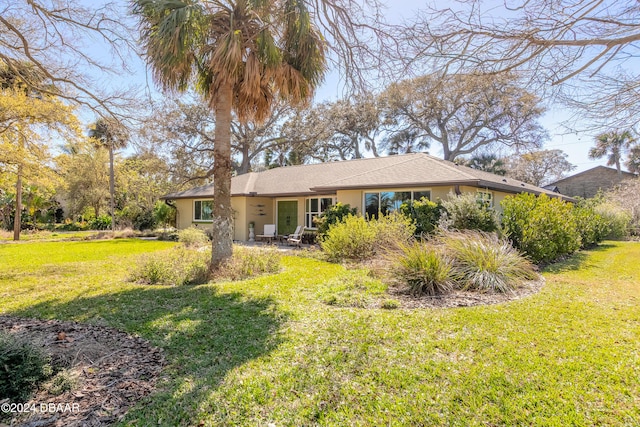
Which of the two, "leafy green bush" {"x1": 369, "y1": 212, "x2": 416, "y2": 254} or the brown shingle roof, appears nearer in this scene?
"leafy green bush" {"x1": 369, "y1": 212, "x2": 416, "y2": 254}

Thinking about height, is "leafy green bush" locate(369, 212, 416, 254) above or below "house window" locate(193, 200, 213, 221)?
below

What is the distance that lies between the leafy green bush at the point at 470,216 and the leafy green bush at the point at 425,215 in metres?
1.13

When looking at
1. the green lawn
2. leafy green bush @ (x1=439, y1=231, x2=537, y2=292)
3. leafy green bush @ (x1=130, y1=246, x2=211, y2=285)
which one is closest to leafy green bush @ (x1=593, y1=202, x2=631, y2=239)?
leafy green bush @ (x1=439, y1=231, x2=537, y2=292)

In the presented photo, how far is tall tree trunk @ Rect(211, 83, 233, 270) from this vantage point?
8.47m

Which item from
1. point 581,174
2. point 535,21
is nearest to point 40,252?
point 535,21

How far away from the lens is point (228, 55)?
7516mm

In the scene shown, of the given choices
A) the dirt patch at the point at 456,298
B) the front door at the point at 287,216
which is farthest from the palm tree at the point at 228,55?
the front door at the point at 287,216

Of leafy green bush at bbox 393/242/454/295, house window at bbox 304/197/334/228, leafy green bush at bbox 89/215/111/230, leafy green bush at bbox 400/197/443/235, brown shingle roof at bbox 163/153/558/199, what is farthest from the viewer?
leafy green bush at bbox 89/215/111/230

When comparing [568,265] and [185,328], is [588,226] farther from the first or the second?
[185,328]

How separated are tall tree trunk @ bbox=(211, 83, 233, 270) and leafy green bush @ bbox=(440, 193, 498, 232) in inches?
266

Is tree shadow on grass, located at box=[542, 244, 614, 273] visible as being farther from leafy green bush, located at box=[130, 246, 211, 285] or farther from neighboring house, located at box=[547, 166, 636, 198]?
neighboring house, located at box=[547, 166, 636, 198]

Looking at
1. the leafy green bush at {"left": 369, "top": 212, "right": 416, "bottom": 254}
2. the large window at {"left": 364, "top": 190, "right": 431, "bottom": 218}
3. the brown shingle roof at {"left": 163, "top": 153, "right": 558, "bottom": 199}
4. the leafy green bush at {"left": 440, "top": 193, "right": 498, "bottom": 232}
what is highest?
the brown shingle roof at {"left": 163, "top": 153, "right": 558, "bottom": 199}

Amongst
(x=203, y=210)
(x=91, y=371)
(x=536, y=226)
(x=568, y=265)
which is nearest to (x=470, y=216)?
(x=536, y=226)

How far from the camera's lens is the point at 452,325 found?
4.79 meters
